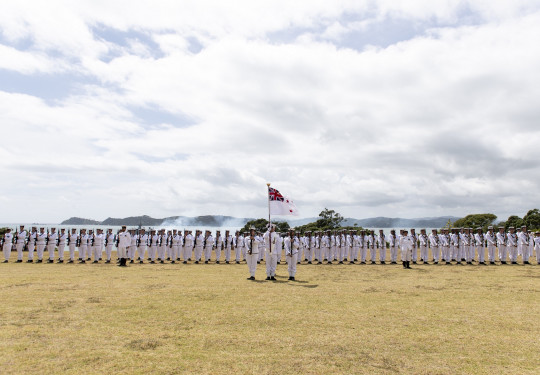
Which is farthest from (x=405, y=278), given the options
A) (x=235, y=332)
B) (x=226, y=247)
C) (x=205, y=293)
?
(x=226, y=247)

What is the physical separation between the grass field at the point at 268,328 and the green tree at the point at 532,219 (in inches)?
1455

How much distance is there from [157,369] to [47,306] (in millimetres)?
5470

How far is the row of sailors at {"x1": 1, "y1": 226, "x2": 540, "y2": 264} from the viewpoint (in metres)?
21.8

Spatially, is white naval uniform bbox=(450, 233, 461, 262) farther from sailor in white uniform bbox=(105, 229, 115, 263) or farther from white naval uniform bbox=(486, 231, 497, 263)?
sailor in white uniform bbox=(105, 229, 115, 263)

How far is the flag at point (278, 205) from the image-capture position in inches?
683

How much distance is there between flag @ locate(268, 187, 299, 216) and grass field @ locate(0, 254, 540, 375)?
4.69 metres

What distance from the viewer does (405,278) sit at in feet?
49.9

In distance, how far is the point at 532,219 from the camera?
4425cm

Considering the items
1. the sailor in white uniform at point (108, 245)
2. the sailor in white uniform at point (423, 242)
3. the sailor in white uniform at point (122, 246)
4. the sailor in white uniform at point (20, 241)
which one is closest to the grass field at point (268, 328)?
the sailor in white uniform at point (122, 246)

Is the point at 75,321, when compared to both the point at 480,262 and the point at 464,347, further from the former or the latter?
the point at 480,262

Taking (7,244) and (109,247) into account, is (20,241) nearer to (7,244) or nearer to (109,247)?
(7,244)

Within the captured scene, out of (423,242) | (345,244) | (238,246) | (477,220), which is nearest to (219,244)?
(238,246)

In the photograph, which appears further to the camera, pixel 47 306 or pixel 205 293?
pixel 205 293

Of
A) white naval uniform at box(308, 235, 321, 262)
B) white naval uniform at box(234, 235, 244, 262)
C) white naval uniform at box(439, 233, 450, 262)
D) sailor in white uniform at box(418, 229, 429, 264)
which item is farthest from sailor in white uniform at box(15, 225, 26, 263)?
white naval uniform at box(439, 233, 450, 262)
